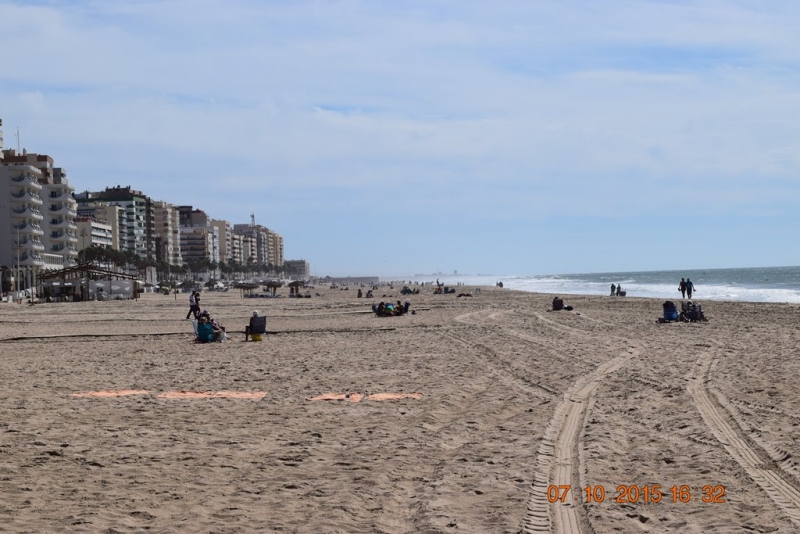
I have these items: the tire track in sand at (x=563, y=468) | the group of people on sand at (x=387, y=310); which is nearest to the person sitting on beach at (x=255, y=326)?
the group of people on sand at (x=387, y=310)

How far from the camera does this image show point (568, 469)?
275 inches

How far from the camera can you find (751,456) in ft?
23.8

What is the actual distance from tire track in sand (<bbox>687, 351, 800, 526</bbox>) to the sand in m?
0.03

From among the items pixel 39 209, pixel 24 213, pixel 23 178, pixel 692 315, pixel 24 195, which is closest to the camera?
pixel 692 315

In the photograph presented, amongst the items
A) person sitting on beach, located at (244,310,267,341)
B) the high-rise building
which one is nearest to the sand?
person sitting on beach, located at (244,310,267,341)

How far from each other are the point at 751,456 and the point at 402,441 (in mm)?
3180

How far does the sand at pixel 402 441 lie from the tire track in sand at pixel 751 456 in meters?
0.03

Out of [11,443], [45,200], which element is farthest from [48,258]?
[11,443]

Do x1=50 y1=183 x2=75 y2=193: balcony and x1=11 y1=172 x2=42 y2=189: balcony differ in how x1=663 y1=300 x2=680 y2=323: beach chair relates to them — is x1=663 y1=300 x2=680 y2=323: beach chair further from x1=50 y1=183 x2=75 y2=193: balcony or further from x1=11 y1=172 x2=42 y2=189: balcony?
x1=50 y1=183 x2=75 y2=193: balcony

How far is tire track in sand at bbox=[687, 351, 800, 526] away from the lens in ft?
19.4

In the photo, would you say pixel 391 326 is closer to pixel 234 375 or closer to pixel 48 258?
pixel 234 375

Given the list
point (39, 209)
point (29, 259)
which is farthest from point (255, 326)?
point (39, 209)

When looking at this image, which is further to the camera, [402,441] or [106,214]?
[106,214]

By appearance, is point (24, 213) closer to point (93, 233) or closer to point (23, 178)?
point (23, 178)
